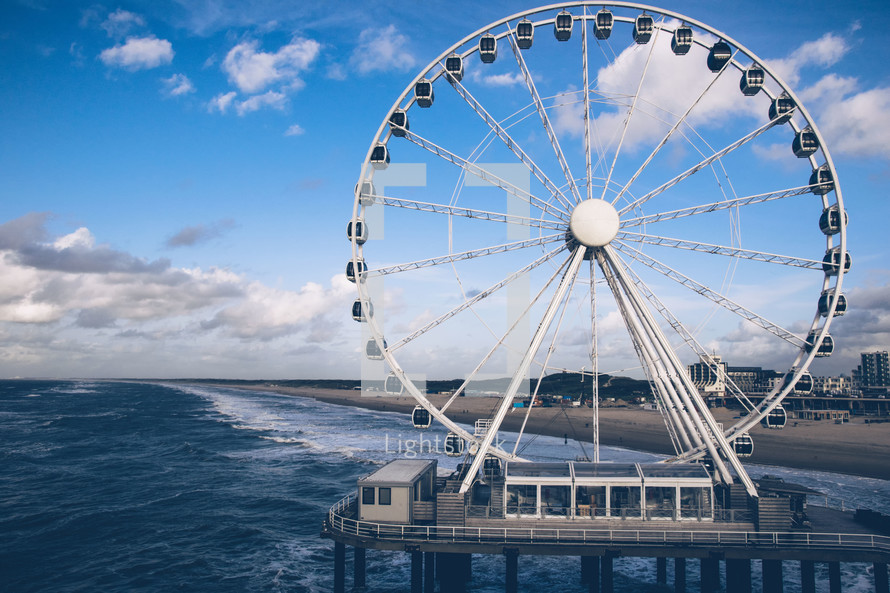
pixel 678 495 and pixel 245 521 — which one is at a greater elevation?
pixel 678 495

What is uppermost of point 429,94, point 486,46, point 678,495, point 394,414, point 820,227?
point 486,46

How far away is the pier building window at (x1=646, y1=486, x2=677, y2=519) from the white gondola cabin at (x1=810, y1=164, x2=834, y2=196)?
56.5ft

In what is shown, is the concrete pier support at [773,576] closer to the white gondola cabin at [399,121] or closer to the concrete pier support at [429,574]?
the concrete pier support at [429,574]

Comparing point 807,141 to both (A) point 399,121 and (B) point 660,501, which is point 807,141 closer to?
(B) point 660,501

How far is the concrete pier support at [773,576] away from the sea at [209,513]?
8816 millimetres

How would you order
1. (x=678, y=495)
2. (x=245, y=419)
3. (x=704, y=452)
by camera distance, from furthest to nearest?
(x=245, y=419) → (x=704, y=452) → (x=678, y=495)

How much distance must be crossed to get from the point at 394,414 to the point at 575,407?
46012 millimetres

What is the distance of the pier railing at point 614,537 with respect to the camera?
2567 cm

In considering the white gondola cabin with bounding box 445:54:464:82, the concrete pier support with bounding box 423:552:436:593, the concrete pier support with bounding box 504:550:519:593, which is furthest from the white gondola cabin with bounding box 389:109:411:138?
the concrete pier support with bounding box 423:552:436:593

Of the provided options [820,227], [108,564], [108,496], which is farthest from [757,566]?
[108,496]

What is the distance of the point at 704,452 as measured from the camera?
30062mm

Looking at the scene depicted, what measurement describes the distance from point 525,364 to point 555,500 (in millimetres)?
6749

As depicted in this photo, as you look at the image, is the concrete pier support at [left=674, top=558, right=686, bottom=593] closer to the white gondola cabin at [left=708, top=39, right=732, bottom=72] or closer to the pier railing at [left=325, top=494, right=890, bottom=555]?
the pier railing at [left=325, top=494, right=890, bottom=555]

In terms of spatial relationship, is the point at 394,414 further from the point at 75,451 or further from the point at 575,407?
the point at 75,451
